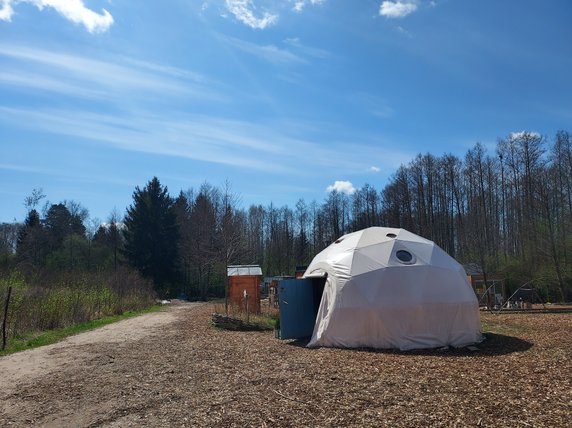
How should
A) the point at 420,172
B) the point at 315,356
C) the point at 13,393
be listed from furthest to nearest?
the point at 420,172 < the point at 315,356 < the point at 13,393

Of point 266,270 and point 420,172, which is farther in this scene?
point 266,270

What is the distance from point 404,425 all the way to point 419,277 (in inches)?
285

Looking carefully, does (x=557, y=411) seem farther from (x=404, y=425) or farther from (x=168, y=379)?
(x=168, y=379)

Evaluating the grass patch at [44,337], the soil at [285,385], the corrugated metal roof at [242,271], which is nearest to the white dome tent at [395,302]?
the soil at [285,385]

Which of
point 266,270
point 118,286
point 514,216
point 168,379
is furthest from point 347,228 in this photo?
point 168,379

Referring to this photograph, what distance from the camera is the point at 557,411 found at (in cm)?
580

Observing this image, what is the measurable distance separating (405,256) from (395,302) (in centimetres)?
158

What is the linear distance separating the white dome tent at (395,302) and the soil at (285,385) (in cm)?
68

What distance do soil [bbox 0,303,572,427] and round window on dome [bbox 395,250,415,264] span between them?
2585 mm

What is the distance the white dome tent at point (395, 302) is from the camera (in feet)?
38.3

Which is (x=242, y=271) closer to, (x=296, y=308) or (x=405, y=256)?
(x=296, y=308)

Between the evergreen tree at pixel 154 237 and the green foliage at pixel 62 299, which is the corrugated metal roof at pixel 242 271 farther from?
the evergreen tree at pixel 154 237

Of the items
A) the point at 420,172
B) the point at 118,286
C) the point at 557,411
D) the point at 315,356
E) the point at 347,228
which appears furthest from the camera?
the point at 347,228

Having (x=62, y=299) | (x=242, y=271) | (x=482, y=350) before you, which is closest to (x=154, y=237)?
(x=242, y=271)
